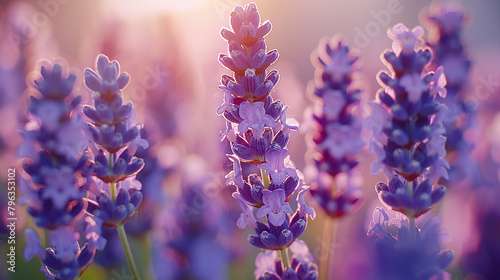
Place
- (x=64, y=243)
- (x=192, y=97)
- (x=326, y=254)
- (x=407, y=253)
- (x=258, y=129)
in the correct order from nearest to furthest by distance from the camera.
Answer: (x=407, y=253)
(x=258, y=129)
(x=64, y=243)
(x=326, y=254)
(x=192, y=97)

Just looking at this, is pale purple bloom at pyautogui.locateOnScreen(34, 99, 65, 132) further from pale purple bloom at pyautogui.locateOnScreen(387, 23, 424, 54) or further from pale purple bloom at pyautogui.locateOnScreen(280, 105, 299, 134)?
pale purple bloom at pyautogui.locateOnScreen(387, 23, 424, 54)

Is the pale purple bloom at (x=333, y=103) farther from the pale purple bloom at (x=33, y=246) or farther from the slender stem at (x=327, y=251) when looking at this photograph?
the pale purple bloom at (x=33, y=246)

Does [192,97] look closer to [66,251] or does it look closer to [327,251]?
[327,251]

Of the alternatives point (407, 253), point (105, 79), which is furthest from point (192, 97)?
point (407, 253)

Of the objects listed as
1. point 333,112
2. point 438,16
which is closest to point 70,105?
point 333,112

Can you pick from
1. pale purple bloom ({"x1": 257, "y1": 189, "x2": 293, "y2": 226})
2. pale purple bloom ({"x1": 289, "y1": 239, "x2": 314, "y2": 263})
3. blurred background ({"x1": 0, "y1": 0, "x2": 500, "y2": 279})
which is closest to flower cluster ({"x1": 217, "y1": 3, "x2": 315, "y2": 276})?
pale purple bloom ({"x1": 257, "y1": 189, "x2": 293, "y2": 226})

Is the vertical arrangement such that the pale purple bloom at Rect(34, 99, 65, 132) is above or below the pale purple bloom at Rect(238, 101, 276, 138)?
below
